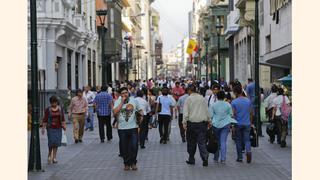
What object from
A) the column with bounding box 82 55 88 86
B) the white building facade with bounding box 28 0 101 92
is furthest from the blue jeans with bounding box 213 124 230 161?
the column with bounding box 82 55 88 86

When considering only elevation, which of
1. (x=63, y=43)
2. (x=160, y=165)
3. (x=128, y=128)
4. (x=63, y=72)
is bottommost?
(x=160, y=165)

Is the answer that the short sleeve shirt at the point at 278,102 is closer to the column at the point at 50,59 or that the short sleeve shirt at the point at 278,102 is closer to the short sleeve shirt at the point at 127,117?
the short sleeve shirt at the point at 127,117

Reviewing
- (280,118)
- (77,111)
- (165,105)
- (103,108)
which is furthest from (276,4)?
(280,118)

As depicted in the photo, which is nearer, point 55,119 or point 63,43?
point 55,119

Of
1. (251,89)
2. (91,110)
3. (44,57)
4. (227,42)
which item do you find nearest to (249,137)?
(251,89)

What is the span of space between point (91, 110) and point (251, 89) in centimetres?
598

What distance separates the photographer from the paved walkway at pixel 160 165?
1325cm

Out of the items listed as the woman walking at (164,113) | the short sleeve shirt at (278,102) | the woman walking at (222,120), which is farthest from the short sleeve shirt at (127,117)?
the woman walking at (164,113)

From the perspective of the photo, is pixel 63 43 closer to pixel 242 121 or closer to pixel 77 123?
pixel 77 123

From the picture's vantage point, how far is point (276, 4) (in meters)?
29.2

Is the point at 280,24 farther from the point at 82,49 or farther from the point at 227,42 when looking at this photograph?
the point at 227,42

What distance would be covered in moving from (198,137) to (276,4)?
50.7 feet

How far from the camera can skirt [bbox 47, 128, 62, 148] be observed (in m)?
15.3

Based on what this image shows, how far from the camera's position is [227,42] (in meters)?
61.3
